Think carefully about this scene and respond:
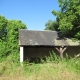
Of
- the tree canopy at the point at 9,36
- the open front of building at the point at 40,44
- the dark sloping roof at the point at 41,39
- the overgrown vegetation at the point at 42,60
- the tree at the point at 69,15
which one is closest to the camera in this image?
the overgrown vegetation at the point at 42,60

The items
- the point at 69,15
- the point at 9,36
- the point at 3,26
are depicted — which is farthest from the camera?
the point at 3,26

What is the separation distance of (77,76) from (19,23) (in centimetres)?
1750

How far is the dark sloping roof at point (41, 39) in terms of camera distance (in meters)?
17.1

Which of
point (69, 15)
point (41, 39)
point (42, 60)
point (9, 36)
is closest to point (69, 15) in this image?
point (69, 15)

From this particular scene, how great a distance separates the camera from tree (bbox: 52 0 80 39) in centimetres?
1593

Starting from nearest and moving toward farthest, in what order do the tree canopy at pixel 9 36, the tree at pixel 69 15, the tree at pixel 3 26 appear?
the tree at pixel 69 15 → the tree canopy at pixel 9 36 → the tree at pixel 3 26

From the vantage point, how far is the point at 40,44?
16922 mm

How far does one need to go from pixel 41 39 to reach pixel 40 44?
1.33 metres

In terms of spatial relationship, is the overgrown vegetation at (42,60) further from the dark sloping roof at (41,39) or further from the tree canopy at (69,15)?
the dark sloping roof at (41,39)

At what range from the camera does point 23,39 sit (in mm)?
17266

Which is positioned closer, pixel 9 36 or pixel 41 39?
pixel 41 39

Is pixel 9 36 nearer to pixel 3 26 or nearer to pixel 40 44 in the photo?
pixel 3 26

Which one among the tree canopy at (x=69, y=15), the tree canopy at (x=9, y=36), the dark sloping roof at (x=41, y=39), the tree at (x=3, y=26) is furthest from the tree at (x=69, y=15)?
the tree at (x=3, y=26)

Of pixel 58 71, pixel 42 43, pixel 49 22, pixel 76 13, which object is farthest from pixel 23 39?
pixel 49 22
